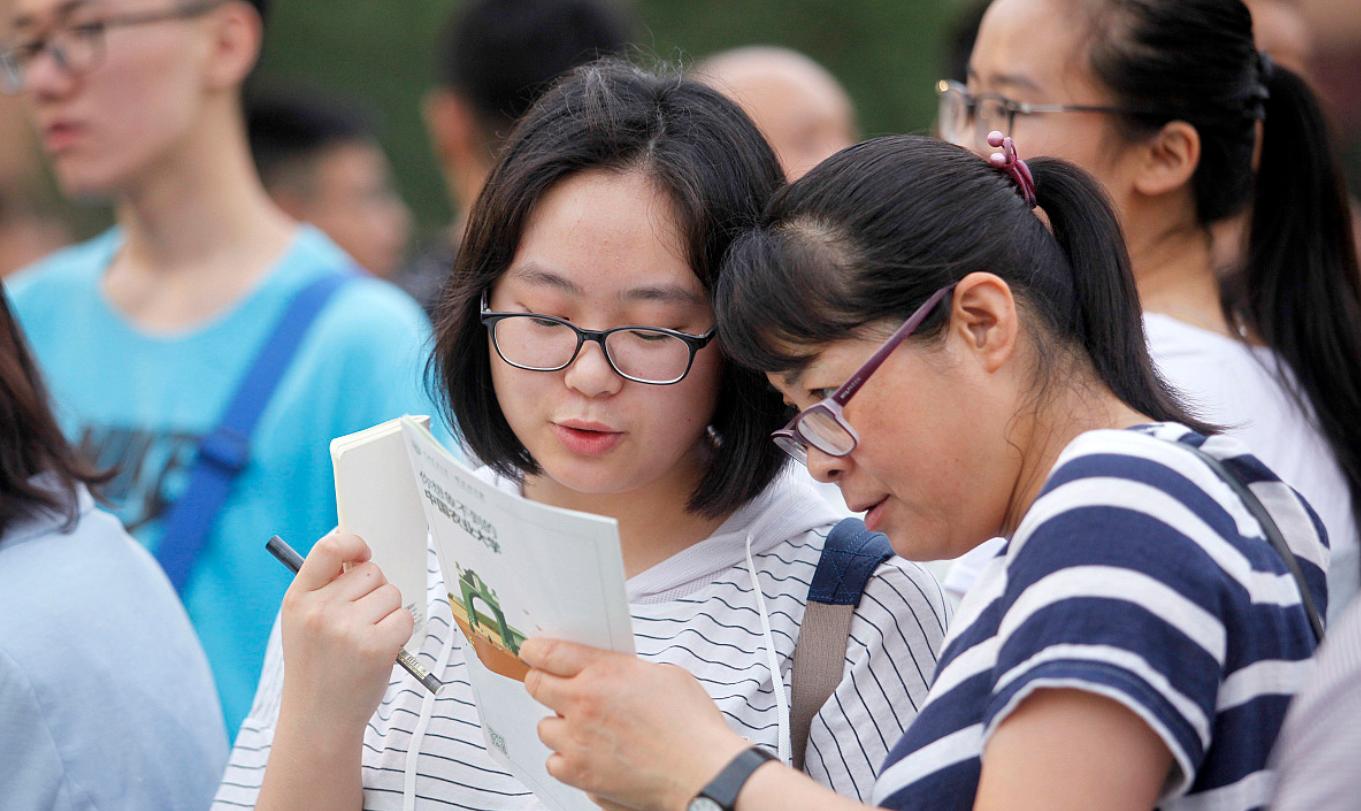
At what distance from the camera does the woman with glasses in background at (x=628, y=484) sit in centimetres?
185

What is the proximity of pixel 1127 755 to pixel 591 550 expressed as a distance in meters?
0.56

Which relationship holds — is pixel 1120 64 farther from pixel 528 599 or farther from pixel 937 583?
pixel 528 599

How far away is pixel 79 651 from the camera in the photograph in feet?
7.27

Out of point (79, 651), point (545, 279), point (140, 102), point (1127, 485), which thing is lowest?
point (79, 651)

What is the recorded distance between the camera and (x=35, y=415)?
243cm

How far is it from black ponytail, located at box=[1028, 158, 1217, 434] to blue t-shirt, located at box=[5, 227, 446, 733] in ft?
4.60

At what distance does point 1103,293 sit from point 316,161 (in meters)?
4.95

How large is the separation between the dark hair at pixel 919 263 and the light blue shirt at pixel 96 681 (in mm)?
1136

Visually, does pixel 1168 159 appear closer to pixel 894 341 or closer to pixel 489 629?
pixel 894 341

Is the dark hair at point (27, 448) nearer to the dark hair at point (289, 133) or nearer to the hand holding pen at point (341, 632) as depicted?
the hand holding pen at point (341, 632)

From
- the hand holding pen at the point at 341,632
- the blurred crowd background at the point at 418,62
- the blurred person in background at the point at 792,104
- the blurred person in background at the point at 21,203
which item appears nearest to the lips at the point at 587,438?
the hand holding pen at the point at 341,632

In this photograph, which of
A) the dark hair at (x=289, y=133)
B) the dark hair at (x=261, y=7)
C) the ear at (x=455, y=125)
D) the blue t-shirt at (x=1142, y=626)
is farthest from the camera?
the dark hair at (x=289, y=133)

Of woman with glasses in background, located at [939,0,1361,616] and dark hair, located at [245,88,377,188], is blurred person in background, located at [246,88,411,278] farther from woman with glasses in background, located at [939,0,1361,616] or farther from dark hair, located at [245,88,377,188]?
woman with glasses in background, located at [939,0,1361,616]

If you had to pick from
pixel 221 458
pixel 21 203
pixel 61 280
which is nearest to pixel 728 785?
pixel 221 458
